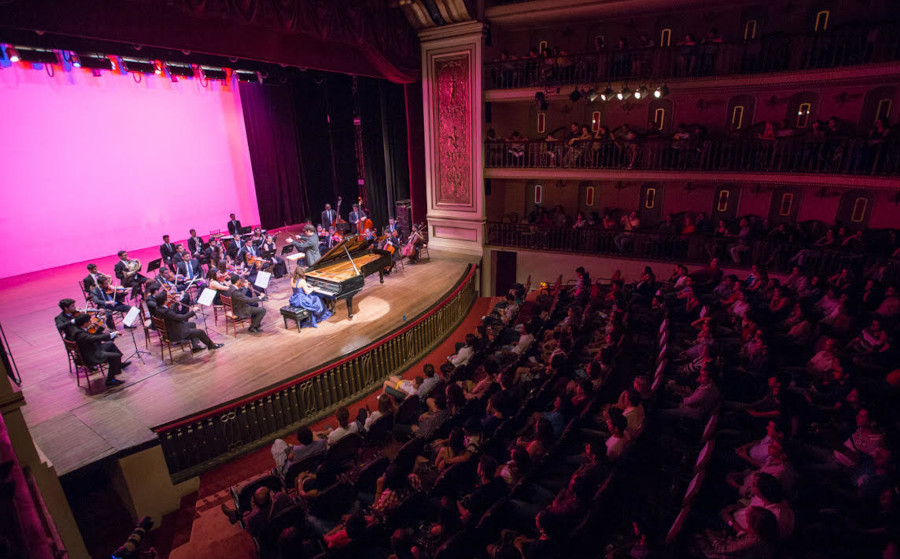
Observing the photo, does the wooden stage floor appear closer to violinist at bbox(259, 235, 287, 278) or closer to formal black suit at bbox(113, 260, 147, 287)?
violinist at bbox(259, 235, 287, 278)

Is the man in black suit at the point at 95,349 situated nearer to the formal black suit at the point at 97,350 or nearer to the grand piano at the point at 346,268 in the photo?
the formal black suit at the point at 97,350

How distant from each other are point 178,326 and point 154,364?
28.5 inches

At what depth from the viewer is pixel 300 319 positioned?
841cm

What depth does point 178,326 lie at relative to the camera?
24.2 feet

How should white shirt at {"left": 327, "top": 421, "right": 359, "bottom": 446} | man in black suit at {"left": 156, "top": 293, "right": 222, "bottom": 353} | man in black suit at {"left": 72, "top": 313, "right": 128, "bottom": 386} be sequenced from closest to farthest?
1. white shirt at {"left": 327, "top": 421, "right": 359, "bottom": 446}
2. man in black suit at {"left": 72, "top": 313, "right": 128, "bottom": 386}
3. man in black suit at {"left": 156, "top": 293, "right": 222, "bottom": 353}

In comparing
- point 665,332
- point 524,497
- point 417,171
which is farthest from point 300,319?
point 417,171

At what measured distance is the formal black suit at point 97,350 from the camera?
6480 mm

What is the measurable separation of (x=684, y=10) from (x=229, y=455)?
42.1 feet

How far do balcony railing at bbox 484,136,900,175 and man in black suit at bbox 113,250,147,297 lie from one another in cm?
836

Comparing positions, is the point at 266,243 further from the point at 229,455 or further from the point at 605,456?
the point at 605,456

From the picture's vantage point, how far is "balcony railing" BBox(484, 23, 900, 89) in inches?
350

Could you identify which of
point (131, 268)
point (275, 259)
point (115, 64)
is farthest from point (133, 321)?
point (115, 64)

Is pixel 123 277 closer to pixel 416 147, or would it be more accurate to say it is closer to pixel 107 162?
pixel 107 162

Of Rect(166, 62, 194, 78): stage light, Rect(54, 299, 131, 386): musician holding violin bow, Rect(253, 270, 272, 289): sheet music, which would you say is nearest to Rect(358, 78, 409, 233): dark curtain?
Rect(166, 62, 194, 78): stage light
